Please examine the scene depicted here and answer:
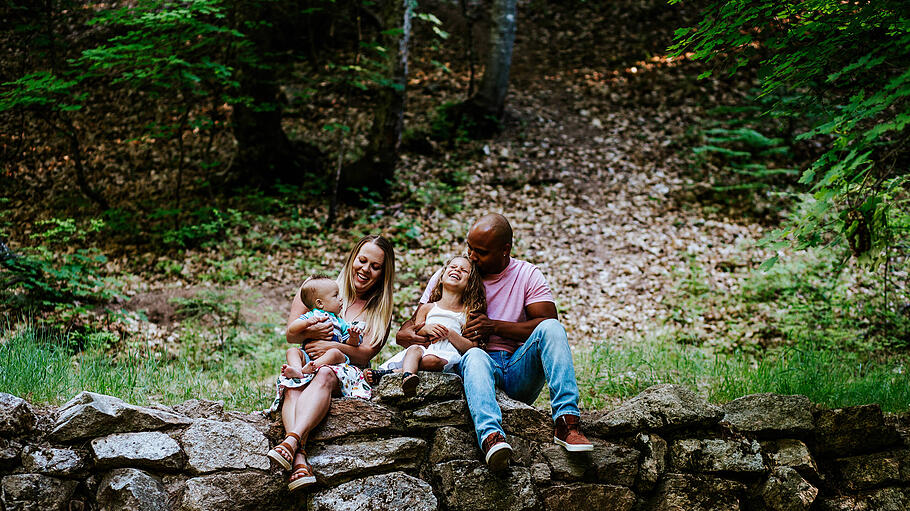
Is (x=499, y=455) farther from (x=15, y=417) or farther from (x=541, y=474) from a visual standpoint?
(x=15, y=417)

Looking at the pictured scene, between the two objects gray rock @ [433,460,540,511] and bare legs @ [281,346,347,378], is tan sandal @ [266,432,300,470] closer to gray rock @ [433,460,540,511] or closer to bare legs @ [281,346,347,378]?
bare legs @ [281,346,347,378]

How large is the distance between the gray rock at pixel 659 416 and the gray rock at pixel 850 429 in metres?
0.76

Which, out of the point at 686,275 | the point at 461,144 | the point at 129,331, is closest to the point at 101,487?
the point at 129,331

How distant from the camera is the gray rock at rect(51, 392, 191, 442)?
2.92 m

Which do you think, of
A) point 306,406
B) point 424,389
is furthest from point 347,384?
point 424,389

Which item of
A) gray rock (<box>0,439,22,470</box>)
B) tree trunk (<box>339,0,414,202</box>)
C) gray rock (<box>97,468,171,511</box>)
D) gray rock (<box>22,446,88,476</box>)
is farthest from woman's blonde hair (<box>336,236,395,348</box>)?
tree trunk (<box>339,0,414,202</box>)

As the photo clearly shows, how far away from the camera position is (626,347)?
219 inches

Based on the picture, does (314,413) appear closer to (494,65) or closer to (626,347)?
(626,347)

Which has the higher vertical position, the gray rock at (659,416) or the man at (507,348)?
the man at (507,348)

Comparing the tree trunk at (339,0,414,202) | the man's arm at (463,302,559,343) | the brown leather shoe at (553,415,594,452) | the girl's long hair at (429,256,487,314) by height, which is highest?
the tree trunk at (339,0,414,202)

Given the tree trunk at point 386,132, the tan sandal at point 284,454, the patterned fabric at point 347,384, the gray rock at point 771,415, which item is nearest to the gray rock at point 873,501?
the gray rock at point 771,415

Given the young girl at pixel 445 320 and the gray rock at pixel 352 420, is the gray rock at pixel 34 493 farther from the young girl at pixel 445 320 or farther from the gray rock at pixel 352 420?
the young girl at pixel 445 320

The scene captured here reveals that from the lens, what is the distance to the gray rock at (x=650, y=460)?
330 centimetres

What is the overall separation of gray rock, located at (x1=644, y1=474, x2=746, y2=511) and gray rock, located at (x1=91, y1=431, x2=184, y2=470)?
2.67 metres
